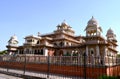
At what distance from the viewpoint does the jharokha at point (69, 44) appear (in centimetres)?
2719

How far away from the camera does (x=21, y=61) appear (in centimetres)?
1778

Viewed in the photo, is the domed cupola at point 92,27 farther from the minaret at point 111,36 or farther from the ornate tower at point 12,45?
the ornate tower at point 12,45

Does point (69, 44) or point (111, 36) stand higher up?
point (111, 36)

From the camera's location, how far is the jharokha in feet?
89.2

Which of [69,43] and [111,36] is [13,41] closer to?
[69,43]

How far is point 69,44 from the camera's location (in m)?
36.5

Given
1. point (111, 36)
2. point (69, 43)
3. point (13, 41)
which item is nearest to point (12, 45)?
point (13, 41)

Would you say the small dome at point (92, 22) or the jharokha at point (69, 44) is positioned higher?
the small dome at point (92, 22)

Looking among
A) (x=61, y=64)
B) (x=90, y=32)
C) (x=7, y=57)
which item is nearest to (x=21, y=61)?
(x=7, y=57)

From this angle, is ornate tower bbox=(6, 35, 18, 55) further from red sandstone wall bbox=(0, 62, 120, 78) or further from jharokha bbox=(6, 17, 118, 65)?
red sandstone wall bbox=(0, 62, 120, 78)

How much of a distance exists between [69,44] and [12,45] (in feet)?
66.0

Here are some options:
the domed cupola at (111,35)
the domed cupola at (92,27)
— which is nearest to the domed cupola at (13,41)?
the domed cupola at (92,27)

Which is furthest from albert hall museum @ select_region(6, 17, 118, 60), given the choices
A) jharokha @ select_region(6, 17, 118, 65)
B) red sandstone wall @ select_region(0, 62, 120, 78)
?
red sandstone wall @ select_region(0, 62, 120, 78)

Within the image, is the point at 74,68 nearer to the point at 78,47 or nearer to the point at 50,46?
the point at 78,47
